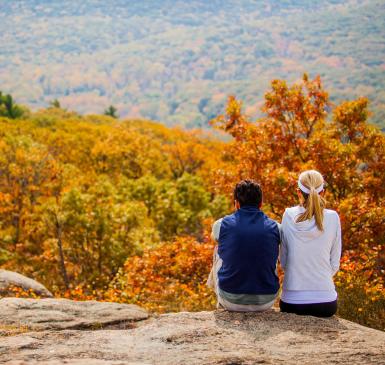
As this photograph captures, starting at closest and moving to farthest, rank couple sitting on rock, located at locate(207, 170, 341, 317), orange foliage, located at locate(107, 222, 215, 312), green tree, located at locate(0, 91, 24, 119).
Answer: couple sitting on rock, located at locate(207, 170, 341, 317), orange foliage, located at locate(107, 222, 215, 312), green tree, located at locate(0, 91, 24, 119)

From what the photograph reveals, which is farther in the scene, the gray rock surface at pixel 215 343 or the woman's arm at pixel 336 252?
the woman's arm at pixel 336 252

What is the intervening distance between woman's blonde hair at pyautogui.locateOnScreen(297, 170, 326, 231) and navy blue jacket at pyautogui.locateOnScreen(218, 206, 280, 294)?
2.13 feet

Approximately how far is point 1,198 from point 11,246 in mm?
3056

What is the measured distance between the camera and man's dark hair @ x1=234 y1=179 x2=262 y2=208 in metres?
8.31

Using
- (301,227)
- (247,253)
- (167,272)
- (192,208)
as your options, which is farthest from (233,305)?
(192,208)

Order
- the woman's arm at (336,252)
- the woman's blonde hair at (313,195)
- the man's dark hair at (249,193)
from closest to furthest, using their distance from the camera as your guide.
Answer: the woman's blonde hair at (313,195), the man's dark hair at (249,193), the woman's arm at (336,252)

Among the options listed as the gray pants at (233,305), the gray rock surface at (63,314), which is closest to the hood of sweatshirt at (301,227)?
the gray pants at (233,305)

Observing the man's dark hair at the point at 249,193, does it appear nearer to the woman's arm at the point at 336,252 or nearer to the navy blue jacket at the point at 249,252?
the navy blue jacket at the point at 249,252

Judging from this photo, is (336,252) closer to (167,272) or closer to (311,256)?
(311,256)

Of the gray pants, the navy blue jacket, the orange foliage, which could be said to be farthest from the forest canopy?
the navy blue jacket

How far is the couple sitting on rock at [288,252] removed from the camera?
8.19 meters

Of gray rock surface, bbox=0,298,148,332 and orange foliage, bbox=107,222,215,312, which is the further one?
orange foliage, bbox=107,222,215,312

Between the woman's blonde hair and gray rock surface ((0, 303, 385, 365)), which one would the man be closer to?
gray rock surface ((0, 303, 385, 365))

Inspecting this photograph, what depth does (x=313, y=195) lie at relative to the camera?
26.4ft
